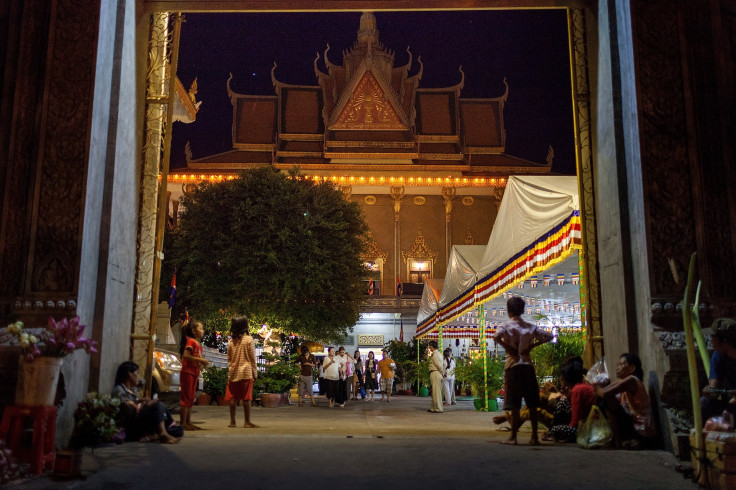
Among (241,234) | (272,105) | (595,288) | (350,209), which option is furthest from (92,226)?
(272,105)

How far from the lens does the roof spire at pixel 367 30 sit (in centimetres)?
3738

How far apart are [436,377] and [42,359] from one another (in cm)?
1083

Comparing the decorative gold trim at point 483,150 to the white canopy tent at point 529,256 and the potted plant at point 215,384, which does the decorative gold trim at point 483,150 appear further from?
the potted plant at point 215,384

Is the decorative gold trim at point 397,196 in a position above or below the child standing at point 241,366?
above

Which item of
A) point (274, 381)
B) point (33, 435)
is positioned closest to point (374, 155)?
point (274, 381)

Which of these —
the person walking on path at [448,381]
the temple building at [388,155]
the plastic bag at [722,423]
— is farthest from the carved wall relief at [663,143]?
the temple building at [388,155]

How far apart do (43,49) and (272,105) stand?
31.9m

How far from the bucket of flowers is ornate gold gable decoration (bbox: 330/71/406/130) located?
3100 cm

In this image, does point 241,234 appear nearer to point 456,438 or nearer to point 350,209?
point 350,209

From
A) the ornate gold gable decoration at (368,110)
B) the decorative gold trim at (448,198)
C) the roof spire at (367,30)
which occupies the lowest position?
the decorative gold trim at (448,198)

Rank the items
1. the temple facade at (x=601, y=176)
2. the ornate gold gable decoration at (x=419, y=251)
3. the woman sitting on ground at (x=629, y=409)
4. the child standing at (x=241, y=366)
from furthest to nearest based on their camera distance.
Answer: the ornate gold gable decoration at (x=419, y=251) → the child standing at (x=241, y=366) → the temple facade at (x=601, y=176) → the woman sitting on ground at (x=629, y=409)

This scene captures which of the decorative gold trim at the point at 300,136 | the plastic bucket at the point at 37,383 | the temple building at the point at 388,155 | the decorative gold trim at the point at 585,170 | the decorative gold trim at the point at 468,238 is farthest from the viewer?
the decorative gold trim at the point at 468,238

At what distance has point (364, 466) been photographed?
5.11m

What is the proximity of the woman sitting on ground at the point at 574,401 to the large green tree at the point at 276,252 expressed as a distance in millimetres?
12273
